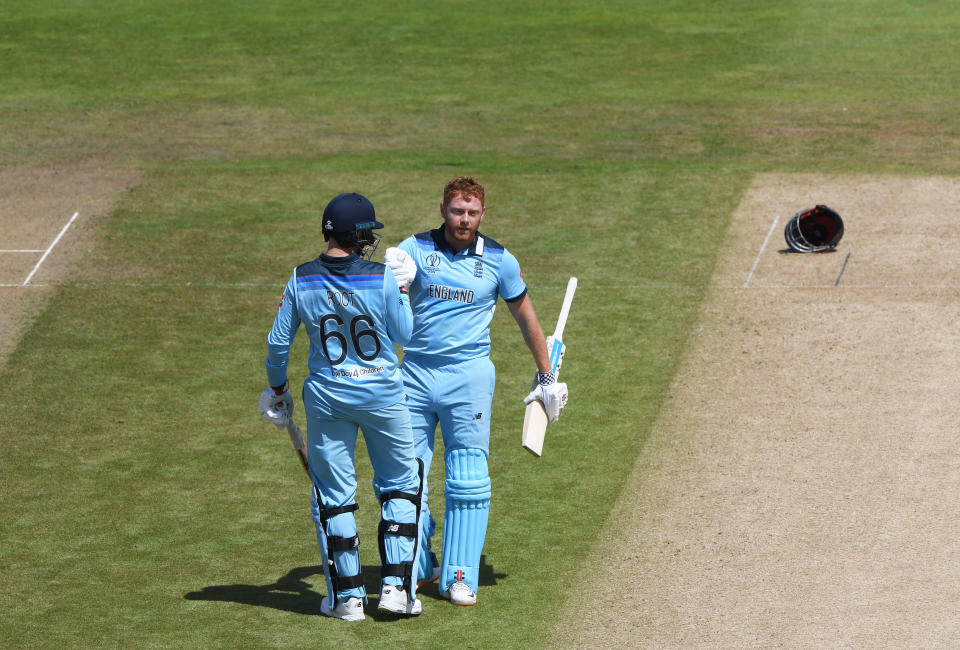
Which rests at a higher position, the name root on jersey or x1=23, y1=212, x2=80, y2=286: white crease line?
x1=23, y1=212, x2=80, y2=286: white crease line

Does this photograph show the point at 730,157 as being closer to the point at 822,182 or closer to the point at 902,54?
the point at 822,182

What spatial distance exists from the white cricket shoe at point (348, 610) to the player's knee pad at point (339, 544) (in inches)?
3.1

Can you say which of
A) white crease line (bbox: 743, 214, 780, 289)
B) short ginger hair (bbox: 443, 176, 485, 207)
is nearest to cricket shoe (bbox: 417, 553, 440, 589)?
short ginger hair (bbox: 443, 176, 485, 207)

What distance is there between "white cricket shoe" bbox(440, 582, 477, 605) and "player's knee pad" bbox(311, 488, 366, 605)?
1.99 feet

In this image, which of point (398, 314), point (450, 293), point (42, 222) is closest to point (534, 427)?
point (450, 293)

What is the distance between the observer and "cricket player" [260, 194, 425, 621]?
7.87 metres

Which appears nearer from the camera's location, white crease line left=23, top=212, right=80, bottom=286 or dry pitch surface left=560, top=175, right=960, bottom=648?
dry pitch surface left=560, top=175, right=960, bottom=648

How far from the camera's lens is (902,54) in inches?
896

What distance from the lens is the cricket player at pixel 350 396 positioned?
7871 mm

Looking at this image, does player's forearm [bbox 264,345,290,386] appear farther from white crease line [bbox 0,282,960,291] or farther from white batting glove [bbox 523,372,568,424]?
white crease line [bbox 0,282,960,291]

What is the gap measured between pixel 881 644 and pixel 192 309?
8357mm

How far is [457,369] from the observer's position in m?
8.47

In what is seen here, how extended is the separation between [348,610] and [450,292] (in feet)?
6.59

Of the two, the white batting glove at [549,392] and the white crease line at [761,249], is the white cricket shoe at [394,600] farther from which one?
the white crease line at [761,249]
